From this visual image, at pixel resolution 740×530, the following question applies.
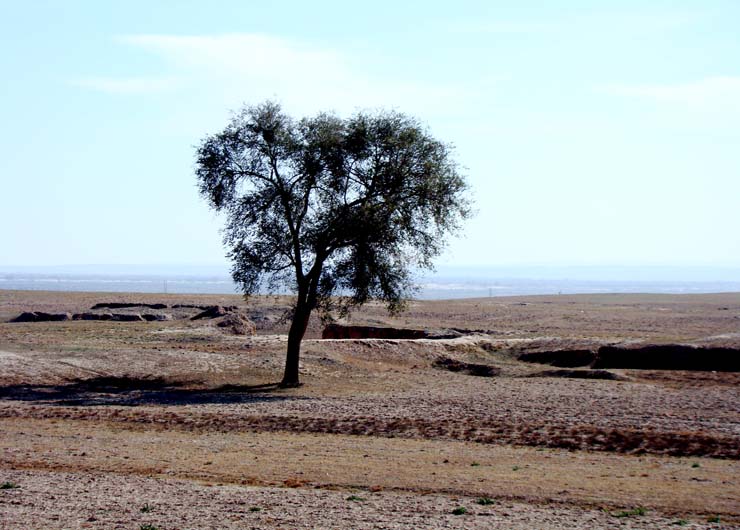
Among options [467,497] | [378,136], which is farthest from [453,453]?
[378,136]

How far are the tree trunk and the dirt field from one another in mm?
705

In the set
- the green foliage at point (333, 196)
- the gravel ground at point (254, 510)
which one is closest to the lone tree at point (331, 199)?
the green foliage at point (333, 196)

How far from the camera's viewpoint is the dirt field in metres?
13.4

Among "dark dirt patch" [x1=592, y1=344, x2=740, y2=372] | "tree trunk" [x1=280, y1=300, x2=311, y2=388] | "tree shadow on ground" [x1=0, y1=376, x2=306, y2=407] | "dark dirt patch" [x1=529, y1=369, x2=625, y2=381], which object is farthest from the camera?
"dark dirt patch" [x1=592, y1=344, x2=740, y2=372]

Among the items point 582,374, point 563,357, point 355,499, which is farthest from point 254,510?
point 563,357

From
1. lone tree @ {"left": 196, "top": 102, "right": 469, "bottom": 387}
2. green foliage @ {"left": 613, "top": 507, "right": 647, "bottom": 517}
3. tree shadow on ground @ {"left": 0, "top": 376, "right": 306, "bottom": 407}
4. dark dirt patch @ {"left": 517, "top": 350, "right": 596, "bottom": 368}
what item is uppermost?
lone tree @ {"left": 196, "top": 102, "right": 469, "bottom": 387}

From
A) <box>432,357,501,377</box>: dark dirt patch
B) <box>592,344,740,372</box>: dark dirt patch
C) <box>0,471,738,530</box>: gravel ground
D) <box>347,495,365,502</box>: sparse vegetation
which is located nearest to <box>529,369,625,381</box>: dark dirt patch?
<box>432,357,501,377</box>: dark dirt patch

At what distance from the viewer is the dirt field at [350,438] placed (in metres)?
13.4

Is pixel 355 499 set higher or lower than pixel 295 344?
lower

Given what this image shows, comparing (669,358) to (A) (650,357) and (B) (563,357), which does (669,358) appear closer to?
(A) (650,357)

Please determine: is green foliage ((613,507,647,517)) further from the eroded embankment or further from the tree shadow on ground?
the eroded embankment

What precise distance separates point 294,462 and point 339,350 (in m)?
20.2

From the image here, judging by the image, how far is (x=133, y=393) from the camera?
28.4 meters

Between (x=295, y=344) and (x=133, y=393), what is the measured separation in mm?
5719
